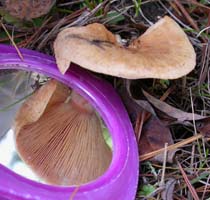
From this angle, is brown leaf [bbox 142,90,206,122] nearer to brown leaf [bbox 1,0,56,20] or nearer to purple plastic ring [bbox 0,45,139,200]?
purple plastic ring [bbox 0,45,139,200]

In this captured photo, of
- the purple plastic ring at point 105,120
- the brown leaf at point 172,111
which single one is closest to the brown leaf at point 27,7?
the purple plastic ring at point 105,120

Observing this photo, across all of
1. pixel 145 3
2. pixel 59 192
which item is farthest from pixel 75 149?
pixel 145 3

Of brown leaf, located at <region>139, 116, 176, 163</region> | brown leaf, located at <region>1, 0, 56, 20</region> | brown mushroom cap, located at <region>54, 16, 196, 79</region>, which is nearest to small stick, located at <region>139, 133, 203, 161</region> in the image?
brown leaf, located at <region>139, 116, 176, 163</region>

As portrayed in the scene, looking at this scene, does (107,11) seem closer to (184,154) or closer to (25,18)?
(25,18)

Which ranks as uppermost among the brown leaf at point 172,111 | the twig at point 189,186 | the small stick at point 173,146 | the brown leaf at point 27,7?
the brown leaf at point 27,7

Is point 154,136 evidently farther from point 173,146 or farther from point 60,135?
point 60,135

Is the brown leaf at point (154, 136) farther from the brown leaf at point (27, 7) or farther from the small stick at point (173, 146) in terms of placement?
the brown leaf at point (27, 7)
